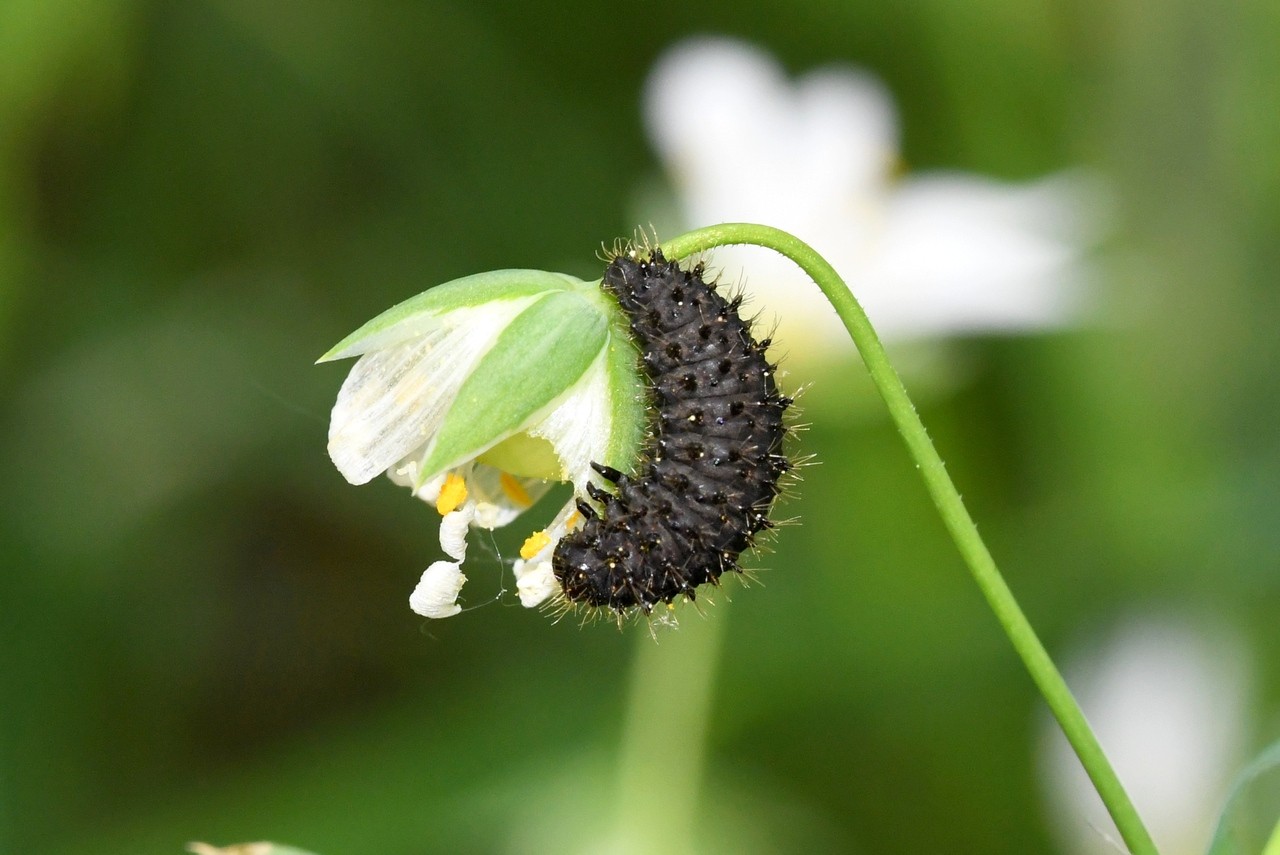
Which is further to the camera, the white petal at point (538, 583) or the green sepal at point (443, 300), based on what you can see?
the white petal at point (538, 583)

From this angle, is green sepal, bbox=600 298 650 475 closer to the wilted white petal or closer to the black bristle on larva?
the black bristle on larva

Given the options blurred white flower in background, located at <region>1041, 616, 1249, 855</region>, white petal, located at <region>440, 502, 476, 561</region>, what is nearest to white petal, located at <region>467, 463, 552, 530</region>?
white petal, located at <region>440, 502, 476, 561</region>

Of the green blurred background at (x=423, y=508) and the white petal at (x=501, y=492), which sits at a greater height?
the green blurred background at (x=423, y=508)

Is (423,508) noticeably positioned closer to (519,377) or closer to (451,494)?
(451,494)

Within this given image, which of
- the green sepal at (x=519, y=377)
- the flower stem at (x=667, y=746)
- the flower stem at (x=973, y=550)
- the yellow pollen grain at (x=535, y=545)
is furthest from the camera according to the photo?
the flower stem at (x=667, y=746)

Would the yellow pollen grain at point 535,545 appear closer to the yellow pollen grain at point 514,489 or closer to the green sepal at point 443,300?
the yellow pollen grain at point 514,489

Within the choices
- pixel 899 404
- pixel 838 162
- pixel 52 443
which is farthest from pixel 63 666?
pixel 899 404

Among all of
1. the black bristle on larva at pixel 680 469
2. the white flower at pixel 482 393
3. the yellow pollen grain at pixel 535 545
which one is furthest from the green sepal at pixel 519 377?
the yellow pollen grain at pixel 535 545
